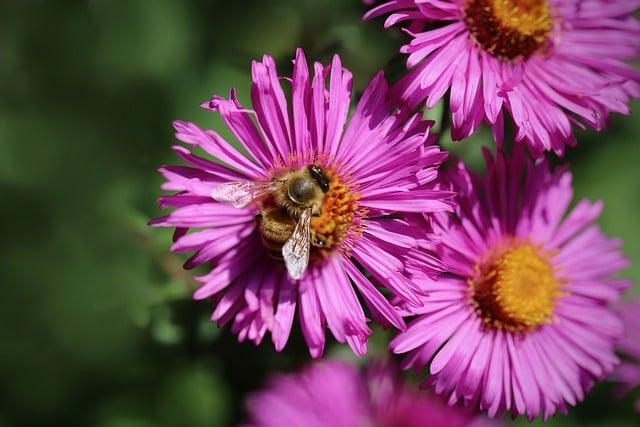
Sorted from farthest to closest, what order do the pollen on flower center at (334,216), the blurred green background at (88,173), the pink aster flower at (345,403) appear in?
the blurred green background at (88,173), the pink aster flower at (345,403), the pollen on flower center at (334,216)

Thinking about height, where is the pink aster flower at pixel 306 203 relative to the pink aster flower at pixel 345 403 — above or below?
above

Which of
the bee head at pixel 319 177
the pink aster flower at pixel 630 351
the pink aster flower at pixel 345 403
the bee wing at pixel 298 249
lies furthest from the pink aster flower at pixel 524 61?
the pink aster flower at pixel 630 351

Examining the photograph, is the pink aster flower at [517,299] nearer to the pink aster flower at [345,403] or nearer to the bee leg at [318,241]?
the bee leg at [318,241]

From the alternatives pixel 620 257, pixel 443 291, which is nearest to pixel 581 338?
pixel 620 257

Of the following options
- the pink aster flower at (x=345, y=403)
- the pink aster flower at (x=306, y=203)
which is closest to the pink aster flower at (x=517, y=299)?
the pink aster flower at (x=306, y=203)

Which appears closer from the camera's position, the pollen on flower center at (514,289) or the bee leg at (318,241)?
the bee leg at (318,241)

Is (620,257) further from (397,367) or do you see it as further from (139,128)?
(139,128)

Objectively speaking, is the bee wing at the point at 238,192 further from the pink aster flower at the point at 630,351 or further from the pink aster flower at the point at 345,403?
the pink aster flower at the point at 630,351

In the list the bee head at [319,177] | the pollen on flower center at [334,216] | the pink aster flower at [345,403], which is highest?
the bee head at [319,177]

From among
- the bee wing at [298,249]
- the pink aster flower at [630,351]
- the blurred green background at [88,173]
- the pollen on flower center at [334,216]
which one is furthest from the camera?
the blurred green background at [88,173]
